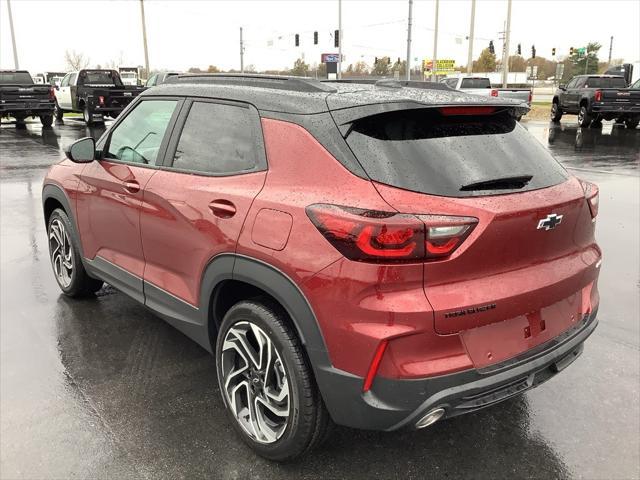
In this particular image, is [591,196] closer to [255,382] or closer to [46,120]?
[255,382]

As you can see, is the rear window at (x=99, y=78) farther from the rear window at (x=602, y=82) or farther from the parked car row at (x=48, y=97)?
the rear window at (x=602, y=82)

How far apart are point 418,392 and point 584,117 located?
22.8 metres

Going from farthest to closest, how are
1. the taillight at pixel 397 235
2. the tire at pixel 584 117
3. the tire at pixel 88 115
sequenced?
the tire at pixel 584 117 → the tire at pixel 88 115 → the taillight at pixel 397 235

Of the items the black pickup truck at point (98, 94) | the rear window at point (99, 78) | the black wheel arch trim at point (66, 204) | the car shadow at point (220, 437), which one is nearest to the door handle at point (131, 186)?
the black wheel arch trim at point (66, 204)

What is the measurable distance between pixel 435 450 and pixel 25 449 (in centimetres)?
204

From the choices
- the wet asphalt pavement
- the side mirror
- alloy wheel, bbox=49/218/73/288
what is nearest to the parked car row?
alloy wheel, bbox=49/218/73/288

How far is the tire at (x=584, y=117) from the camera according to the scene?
2179 cm

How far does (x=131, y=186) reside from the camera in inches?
140

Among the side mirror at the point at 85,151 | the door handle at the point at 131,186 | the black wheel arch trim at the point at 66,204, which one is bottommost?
the black wheel arch trim at the point at 66,204

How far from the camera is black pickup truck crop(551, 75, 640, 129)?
20359 mm

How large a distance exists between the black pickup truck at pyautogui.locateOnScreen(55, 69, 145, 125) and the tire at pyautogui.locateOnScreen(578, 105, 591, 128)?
54.4 ft

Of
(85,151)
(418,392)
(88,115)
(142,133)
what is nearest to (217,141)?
(142,133)

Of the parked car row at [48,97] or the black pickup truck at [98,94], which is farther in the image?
the black pickup truck at [98,94]

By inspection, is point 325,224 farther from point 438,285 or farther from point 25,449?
point 25,449
